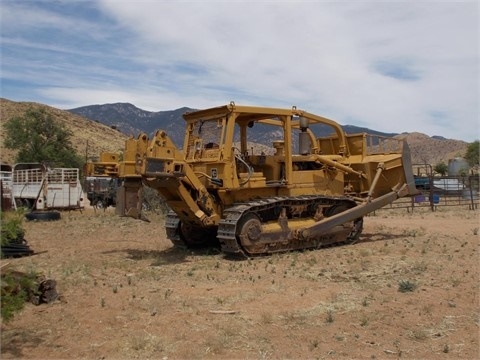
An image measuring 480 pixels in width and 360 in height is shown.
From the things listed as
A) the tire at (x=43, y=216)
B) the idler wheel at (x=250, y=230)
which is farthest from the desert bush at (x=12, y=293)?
the tire at (x=43, y=216)

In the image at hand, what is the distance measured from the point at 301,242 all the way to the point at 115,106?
13415 cm

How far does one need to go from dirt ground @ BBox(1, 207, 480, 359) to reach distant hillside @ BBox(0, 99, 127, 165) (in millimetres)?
54746

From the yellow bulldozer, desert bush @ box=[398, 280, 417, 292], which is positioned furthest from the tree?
desert bush @ box=[398, 280, 417, 292]

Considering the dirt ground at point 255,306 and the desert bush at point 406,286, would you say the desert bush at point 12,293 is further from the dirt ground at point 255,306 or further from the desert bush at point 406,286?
the desert bush at point 406,286

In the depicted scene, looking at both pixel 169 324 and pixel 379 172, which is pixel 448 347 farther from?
pixel 379 172

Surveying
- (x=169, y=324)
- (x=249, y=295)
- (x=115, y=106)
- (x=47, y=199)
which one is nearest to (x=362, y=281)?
(x=249, y=295)

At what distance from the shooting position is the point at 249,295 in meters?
7.15

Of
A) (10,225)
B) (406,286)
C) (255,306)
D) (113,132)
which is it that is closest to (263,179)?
(406,286)

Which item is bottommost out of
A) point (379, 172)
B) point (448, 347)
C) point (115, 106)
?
point (448, 347)

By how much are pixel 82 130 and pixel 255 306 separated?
6961 cm

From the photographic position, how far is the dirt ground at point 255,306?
17.2 ft

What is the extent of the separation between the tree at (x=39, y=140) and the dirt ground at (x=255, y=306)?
3169cm

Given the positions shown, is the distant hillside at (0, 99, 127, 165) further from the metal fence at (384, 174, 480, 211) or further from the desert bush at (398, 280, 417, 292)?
the desert bush at (398, 280, 417, 292)

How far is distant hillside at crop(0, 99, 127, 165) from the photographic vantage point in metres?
65.3
